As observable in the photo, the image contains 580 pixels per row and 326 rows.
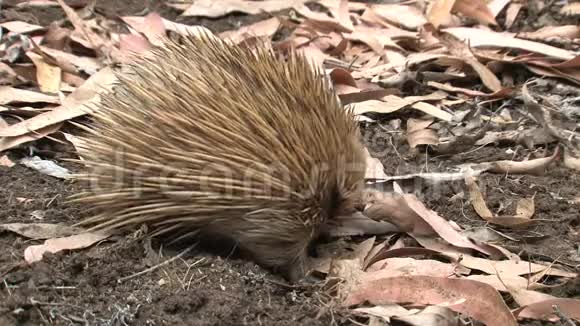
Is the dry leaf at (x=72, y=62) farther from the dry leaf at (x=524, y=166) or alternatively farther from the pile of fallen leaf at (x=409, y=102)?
the dry leaf at (x=524, y=166)

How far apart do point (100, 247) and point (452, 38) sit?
7.35ft

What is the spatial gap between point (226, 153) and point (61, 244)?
1.93 ft

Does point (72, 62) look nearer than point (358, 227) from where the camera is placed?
No

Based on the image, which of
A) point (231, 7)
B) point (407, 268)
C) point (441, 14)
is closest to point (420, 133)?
point (407, 268)

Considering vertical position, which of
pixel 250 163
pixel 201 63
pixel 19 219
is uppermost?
pixel 201 63

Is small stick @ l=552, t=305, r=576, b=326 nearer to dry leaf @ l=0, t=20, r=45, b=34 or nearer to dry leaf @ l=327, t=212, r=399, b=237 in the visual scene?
dry leaf @ l=327, t=212, r=399, b=237

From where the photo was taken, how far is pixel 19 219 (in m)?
2.54

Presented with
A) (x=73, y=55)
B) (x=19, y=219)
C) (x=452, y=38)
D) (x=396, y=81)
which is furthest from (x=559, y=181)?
(x=73, y=55)

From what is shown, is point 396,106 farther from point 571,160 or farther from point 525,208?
point 525,208

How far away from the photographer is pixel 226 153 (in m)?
2.26

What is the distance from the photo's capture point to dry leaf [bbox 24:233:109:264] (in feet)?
7.46

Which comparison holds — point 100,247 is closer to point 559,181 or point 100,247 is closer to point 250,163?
point 250,163

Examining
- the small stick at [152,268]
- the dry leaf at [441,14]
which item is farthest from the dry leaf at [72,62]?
the dry leaf at [441,14]

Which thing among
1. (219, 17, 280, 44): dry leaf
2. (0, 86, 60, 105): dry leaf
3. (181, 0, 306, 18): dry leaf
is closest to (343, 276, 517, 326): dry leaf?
(0, 86, 60, 105): dry leaf
